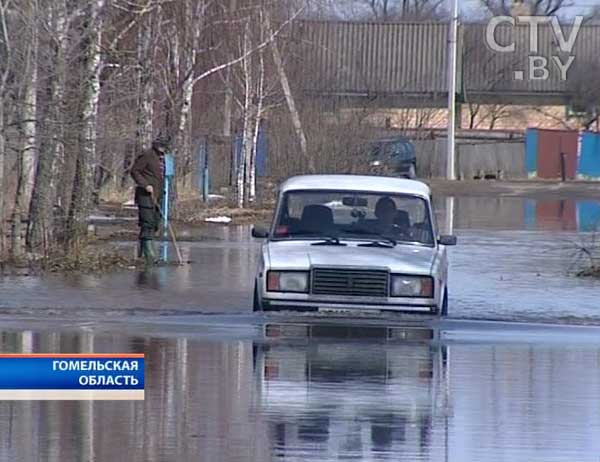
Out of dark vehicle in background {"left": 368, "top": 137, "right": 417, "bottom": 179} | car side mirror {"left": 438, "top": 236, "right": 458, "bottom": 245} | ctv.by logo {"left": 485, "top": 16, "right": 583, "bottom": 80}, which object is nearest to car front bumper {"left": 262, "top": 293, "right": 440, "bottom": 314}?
car side mirror {"left": 438, "top": 236, "right": 458, "bottom": 245}

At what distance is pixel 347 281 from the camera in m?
14.8

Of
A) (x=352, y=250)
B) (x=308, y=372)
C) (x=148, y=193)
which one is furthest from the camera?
(x=148, y=193)

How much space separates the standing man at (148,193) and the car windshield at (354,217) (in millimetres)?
5315

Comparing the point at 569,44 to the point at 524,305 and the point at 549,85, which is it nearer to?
the point at 549,85

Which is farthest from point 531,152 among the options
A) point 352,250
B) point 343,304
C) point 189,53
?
point 343,304

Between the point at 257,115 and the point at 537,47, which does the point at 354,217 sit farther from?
the point at 537,47

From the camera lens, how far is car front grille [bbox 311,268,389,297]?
14.7 metres

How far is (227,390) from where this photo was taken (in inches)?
458

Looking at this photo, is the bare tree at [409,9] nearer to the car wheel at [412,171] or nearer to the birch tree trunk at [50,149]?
the car wheel at [412,171]

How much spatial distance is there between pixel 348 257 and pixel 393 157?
28.5 m

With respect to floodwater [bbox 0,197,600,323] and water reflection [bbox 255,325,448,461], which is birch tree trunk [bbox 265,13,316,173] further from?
water reflection [bbox 255,325,448,461]

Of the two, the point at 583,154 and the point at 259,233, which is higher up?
the point at 583,154

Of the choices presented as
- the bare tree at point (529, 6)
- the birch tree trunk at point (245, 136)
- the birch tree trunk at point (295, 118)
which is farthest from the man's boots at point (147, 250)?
the bare tree at point (529, 6)

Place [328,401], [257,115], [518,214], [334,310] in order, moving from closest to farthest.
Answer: [328,401]
[334,310]
[257,115]
[518,214]
